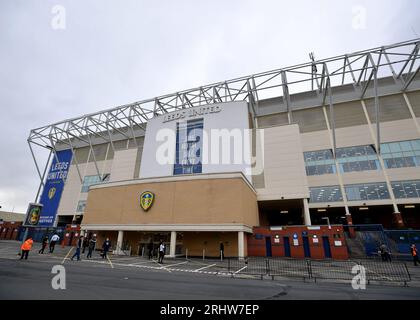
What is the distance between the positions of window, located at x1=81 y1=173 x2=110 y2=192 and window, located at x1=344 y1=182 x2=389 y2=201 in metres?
48.5

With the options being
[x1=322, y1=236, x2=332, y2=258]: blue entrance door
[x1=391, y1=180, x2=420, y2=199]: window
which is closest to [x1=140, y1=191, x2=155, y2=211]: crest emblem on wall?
[x1=322, y1=236, x2=332, y2=258]: blue entrance door

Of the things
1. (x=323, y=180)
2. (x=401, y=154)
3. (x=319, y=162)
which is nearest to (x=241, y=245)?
(x=323, y=180)

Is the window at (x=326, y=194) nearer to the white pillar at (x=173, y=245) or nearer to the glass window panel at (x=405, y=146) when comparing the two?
the glass window panel at (x=405, y=146)

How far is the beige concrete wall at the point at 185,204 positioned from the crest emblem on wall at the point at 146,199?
434 millimetres

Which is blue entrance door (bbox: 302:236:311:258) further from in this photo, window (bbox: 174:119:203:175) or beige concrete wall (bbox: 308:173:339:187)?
window (bbox: 174:119:203:175)

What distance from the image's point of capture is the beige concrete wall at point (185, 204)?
23.0 metres

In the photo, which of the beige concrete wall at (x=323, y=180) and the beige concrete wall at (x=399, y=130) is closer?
the beige concrete wall at (x=399, y=130)

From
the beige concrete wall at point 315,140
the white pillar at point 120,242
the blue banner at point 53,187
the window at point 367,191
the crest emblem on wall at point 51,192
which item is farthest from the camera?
the crest emblem on wall at point 51,192

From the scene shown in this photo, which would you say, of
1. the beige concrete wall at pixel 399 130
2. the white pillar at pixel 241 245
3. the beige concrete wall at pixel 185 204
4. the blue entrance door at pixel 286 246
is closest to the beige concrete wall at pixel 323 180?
the beige concrete wall at pixel 399 130

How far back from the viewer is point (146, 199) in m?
25.9

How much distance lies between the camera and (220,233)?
24.4 meters

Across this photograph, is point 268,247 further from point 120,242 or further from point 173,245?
point 120,242

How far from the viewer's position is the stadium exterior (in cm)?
2434

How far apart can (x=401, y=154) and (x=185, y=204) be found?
110 ft
